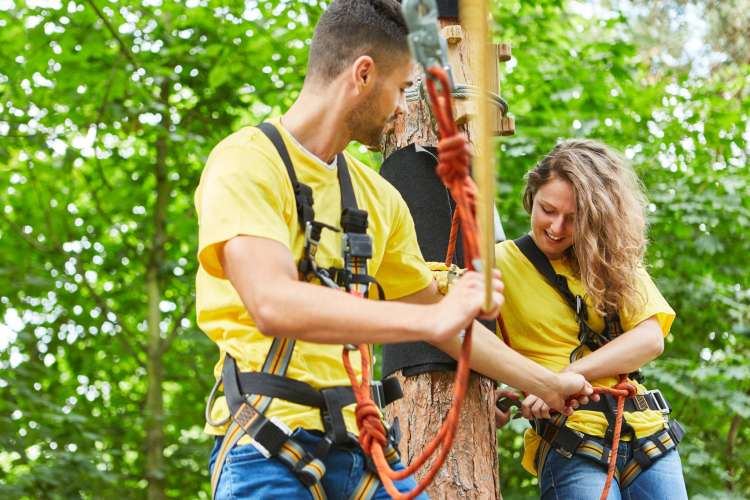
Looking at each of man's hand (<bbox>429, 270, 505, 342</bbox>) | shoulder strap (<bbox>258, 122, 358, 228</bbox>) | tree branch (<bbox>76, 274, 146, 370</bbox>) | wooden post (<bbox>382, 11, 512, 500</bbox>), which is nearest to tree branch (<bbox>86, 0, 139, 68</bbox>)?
tree branch (<bbox>76, 274, 146, 370</bbox>)

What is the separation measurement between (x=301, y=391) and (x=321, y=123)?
2.01 ft

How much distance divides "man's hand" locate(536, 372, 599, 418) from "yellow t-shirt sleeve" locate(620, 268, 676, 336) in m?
0.31

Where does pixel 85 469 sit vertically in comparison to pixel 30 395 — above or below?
below

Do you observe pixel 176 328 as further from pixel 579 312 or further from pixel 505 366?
pixel 505 366

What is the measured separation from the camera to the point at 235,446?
1983 mm

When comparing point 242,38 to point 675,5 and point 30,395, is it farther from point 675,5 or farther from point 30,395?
point 675,5

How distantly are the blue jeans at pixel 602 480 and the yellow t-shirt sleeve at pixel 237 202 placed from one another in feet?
4.81

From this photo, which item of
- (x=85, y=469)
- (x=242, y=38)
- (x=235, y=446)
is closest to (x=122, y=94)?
(x=242, y=38)

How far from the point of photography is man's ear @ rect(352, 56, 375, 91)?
6.84 ft

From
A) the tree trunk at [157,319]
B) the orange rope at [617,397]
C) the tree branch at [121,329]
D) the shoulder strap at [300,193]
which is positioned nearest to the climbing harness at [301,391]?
the shoulder strap at [300,193]

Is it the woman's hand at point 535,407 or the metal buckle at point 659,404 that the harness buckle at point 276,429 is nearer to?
the woman's hand at point 535,407

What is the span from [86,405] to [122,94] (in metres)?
2.49

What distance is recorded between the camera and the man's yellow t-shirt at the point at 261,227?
1.84 m

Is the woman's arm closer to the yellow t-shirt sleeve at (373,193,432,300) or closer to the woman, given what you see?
the woman
